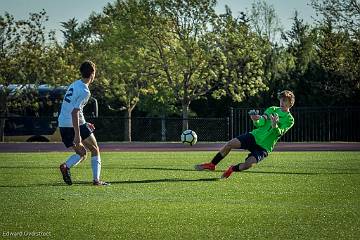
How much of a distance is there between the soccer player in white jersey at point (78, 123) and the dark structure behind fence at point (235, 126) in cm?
2991

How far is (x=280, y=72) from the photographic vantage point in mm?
54406

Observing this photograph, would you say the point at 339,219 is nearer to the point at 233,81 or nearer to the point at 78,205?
the point at 78,205

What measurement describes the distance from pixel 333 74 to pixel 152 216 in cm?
3882

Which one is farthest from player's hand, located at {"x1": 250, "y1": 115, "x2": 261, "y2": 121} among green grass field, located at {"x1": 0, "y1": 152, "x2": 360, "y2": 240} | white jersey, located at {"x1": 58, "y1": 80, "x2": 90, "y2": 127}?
white jersey, located at {"x1": 58, "y1": 80, "x2": 90, "y2": 127}

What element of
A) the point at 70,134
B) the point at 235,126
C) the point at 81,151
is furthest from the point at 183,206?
the point at 235,126

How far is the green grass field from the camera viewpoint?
8.27m

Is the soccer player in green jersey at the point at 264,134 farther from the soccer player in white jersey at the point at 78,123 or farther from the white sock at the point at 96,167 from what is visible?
the soccer player in white jersey at the point at 78,123

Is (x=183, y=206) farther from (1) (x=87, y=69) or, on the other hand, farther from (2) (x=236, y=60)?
(2) (x=236, y=60)

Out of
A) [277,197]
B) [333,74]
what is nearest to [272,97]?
[333,74]

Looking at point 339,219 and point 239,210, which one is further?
point 239,210

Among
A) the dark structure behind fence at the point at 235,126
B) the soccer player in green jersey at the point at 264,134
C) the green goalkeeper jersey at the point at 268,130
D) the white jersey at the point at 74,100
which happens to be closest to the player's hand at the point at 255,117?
the soccer player in green jersey at the point at 264,134

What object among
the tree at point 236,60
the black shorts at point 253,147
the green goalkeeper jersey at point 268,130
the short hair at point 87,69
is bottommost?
the black shorts at point 253,147

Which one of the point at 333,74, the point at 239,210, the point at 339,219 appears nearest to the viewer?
the point at 339,219

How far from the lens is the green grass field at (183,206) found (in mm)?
8273
